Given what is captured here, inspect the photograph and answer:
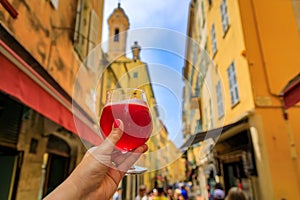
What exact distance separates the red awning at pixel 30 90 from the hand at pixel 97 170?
70 centimetres

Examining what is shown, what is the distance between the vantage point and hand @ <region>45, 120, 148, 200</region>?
819mm

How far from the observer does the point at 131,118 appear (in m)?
0.80

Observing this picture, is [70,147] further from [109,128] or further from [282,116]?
[109,128]

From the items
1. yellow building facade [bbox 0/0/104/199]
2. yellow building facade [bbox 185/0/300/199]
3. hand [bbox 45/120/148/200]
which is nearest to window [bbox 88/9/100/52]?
yellow building facade [bbox 0/0/104/199]

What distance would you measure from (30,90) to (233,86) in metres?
5.45

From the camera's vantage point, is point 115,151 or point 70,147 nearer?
point 115,151

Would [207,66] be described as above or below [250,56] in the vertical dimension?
below

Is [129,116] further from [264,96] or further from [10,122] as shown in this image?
[264,96]

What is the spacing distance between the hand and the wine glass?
1.0 inches

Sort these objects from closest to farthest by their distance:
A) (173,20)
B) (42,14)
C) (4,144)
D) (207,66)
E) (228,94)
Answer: (207,66) → (173,20) → (4,144) → (42,14) → (228,94)

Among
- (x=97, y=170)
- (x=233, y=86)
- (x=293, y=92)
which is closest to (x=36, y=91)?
(x=97, y=170)

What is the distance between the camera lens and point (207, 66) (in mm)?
1268

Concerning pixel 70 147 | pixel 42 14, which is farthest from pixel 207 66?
pixel 70 147

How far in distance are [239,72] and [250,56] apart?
0.56 m
